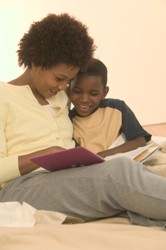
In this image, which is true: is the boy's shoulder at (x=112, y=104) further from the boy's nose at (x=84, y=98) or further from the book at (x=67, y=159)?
the book at (x=67, y=159)

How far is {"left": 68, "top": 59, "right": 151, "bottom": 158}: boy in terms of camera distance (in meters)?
1.52

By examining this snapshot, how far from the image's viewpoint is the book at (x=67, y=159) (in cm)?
94

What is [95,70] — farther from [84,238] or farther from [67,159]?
[84,238]

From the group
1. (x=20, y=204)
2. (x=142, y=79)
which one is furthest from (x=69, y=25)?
(x=142, y=79)

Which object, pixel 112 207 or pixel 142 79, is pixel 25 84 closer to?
pixel 112 207

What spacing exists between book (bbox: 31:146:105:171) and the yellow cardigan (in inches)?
6.0

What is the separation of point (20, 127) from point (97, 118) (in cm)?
45

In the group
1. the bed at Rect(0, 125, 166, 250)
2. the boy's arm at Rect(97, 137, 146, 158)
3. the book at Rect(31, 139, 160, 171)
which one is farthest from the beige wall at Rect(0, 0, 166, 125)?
the bed at Rect(0, 125, 166, 250)

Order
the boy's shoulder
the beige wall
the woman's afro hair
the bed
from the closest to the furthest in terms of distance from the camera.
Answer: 1. the bed
2. the woman's afro hair
3. the boy's shoulder
4. the beige wall

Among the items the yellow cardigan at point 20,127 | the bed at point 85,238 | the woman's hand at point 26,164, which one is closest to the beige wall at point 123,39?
the yellow cardigan at point 20,127

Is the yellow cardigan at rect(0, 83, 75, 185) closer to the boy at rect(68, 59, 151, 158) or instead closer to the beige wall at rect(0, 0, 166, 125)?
the boy at rect(68, 59, 151, 158)

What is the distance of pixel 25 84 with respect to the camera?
135 centimetres

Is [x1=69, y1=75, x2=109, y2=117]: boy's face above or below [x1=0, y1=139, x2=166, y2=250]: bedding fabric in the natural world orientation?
above

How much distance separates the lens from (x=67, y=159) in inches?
39.5
